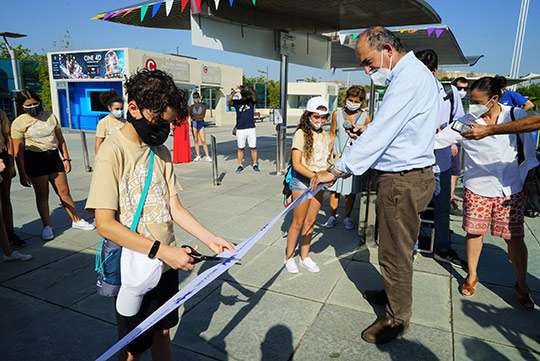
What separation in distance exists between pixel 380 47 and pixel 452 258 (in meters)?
2.71

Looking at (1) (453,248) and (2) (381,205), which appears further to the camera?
(1) (453,248)

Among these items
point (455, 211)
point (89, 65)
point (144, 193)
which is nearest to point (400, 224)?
point (144, 193)

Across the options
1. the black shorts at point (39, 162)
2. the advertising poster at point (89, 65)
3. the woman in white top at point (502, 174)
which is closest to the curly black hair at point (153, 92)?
the woman in white top at point (502, 174)

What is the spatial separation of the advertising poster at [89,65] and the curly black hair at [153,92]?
21.0 m

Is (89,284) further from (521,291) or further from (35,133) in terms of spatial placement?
(521,291)

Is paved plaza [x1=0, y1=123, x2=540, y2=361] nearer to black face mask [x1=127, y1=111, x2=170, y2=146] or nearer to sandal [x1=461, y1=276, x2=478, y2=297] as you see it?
sandal [x1=461, y1=276, x2=478, y2=297]

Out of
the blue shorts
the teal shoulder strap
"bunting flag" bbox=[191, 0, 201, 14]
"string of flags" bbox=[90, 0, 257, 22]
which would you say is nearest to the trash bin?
the blue shorts

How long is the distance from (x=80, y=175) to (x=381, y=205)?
324 inches

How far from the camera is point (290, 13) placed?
8383 mm

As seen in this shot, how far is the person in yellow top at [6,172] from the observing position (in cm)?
409

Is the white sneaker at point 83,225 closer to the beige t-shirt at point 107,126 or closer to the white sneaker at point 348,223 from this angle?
the beige t-shirt at point 107,126

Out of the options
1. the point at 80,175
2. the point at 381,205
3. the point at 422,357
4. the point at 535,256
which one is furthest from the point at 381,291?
the point at 80,175

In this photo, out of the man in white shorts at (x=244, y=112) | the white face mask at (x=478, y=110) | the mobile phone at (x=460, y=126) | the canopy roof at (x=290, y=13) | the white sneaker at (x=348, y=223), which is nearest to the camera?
the mobile phone at (x=460, y=126)

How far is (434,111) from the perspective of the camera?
8.11 feet
